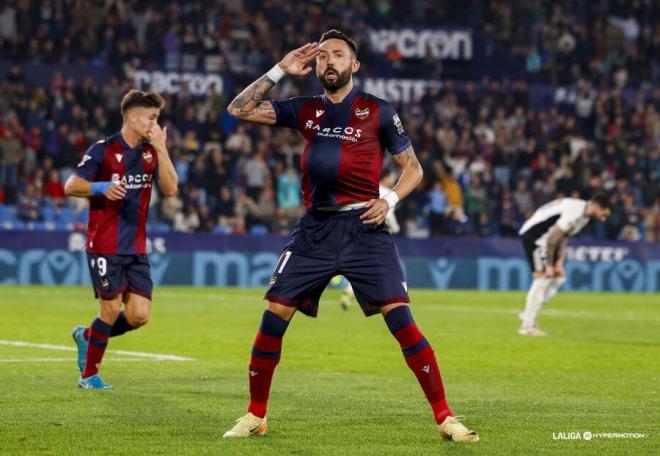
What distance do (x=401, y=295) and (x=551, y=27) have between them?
3470cm

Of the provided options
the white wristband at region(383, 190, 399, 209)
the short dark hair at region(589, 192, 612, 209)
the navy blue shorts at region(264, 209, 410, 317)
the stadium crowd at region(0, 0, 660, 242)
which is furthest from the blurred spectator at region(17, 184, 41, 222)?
the white wristband at region(383, 190, 399, 209)

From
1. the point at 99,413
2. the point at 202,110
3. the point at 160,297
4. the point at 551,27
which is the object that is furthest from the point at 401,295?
the point at 551,27

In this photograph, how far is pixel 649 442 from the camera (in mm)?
8273

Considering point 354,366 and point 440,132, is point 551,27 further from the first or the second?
point 354,366

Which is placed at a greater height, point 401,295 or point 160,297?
point 401,295

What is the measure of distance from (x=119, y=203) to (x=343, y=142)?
10.9 feet

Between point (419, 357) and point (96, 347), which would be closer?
point (419, 357)

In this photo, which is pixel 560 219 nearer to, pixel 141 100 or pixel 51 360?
pixel 51 360

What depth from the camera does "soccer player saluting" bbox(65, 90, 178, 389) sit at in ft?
36.8

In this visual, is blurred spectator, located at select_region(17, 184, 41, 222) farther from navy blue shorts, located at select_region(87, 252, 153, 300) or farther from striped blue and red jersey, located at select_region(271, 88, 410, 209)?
striped blue and red jersey, located at select_region(271, 88, 410, 209)

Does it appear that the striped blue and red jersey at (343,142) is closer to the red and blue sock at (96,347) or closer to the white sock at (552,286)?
the red and blue sock at (96,347)

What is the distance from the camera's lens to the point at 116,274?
11.2 m

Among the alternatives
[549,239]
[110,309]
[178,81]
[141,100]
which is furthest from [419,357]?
[178,81]

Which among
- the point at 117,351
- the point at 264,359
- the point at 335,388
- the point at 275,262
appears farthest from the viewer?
the point at 275,262
